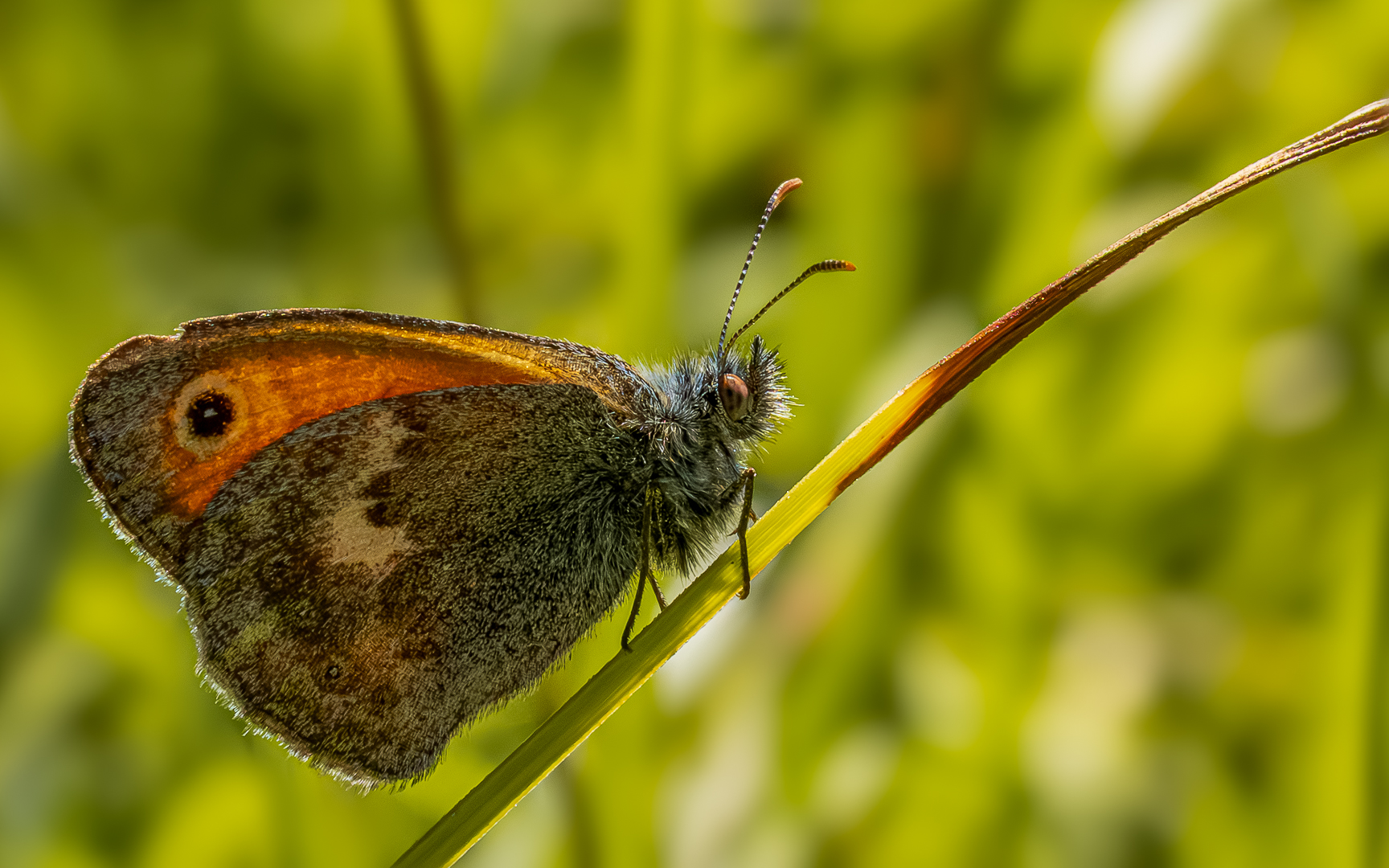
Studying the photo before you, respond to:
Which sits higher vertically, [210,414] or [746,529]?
[210,414]

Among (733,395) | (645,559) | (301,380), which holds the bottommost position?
(645,559)

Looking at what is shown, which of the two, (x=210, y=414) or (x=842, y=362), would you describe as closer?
(x=210, y=414)

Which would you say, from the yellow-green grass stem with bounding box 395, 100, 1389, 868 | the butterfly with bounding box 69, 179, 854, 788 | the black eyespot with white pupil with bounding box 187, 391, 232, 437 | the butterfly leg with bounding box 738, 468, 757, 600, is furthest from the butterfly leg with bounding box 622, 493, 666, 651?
the black eyespot with white pupil with bounding box 187, 391, 232, 437

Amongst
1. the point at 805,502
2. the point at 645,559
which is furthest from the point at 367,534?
the point at 805,502

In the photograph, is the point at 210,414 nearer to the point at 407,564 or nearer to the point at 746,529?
the point at 407,564

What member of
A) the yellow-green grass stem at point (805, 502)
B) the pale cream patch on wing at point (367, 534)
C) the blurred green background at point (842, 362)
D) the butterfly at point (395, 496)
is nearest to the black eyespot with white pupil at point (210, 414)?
the butterfly at point (395, 496)

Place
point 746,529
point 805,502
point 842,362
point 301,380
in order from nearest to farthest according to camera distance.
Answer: point 805,502
point 746,529
point 301,380
point 842,362

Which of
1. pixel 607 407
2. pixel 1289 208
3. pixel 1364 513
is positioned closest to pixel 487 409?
pixel 607 407
